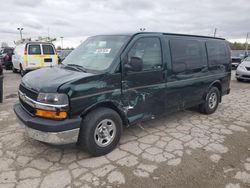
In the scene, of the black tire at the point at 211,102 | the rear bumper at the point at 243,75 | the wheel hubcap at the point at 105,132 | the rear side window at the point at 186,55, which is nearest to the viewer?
the wheel hubcap at the point at 105,132

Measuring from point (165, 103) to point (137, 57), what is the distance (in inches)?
50.8

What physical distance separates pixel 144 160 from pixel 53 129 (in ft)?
4.89

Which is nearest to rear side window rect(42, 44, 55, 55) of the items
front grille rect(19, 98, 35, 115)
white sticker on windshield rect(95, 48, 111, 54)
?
white sticker on windshield rect(95, 48, 111, 54)

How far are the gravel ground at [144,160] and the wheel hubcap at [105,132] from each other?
249 mm

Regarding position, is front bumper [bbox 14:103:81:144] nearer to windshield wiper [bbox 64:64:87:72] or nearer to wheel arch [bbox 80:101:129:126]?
wheel arch [bbox 80:101:129:126]

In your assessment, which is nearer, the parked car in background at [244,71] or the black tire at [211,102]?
the black tire at [211,102]

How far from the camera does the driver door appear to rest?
353 cm

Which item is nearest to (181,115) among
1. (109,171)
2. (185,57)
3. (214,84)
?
(214,84)

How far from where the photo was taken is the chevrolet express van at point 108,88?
288 cm

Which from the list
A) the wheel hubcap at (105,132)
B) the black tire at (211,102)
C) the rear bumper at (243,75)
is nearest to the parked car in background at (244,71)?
the rear bumper at (243,75)

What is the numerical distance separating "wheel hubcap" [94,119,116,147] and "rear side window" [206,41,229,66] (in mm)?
3270

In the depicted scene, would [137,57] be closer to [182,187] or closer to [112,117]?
[112,117]

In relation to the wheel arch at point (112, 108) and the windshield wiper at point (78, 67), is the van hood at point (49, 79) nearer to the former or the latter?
the windshield wiper at point (78, 67)

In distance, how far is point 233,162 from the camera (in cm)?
328
